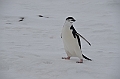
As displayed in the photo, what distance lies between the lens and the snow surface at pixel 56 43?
3.86 metres

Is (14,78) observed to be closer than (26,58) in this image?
Yes

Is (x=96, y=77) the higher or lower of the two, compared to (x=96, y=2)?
lower

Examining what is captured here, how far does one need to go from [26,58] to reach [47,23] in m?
6.64

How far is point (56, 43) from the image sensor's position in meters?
7.19

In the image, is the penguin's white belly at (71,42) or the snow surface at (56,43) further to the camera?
the penguin's white belly at (71,42)

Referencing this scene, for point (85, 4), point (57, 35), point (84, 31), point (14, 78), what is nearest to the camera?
point (14, 78)

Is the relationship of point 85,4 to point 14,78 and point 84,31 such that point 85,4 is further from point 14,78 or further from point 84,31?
point 14,78

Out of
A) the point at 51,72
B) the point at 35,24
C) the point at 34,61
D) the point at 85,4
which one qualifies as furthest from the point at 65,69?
the point at 85,4

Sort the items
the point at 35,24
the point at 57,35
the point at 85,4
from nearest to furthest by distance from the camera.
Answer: the point at 57,35
the point at 35,24
the point at 85,4

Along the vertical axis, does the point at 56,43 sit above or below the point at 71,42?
below

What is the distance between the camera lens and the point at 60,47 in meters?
6.50

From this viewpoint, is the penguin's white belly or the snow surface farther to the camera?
the penguin's white belly

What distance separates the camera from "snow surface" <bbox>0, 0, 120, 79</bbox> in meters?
3.86

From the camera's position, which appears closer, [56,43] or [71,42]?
[71,42]
